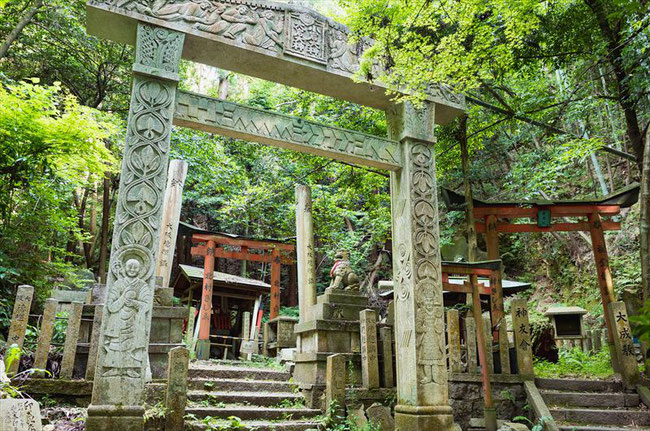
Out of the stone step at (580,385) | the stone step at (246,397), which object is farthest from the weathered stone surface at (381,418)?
the stone step at (580,385)

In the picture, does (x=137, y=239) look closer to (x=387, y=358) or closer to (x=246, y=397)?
(x=246, y=397)

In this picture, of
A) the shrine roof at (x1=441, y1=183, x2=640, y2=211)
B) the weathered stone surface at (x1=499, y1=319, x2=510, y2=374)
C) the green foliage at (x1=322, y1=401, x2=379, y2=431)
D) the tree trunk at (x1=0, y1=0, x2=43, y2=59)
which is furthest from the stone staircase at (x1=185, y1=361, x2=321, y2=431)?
the tree trunk at (x1=0, y1=0, x2=43, y2=59)

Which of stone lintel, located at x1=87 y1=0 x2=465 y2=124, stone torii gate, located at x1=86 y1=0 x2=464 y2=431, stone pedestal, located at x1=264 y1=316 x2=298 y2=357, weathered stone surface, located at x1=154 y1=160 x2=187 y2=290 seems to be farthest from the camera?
stone pedestal, located at x1=264 y1=316 x2=298 y2=357

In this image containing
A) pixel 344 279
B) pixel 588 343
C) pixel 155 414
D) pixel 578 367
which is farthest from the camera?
pixel 588 343

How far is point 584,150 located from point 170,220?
25.9 feet

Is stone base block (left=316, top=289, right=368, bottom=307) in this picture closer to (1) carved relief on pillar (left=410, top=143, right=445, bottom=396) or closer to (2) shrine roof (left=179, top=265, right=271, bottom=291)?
(1) carved relief on pillar (left=410, top=143, right=445, bottom=396)

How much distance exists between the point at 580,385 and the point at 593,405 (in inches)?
19.6

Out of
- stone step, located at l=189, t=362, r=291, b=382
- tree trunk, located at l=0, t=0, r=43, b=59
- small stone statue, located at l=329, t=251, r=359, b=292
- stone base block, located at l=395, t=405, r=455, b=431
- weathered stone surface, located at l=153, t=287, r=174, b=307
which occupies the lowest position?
stone base block, located at l=395, t=405, r=455, b=431

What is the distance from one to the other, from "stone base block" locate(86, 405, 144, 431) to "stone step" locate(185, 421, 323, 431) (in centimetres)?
101

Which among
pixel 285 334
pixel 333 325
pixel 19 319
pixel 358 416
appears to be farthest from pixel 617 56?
pixel 19 319

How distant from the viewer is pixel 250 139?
5355 mm

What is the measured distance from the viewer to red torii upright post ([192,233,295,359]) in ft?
36.3

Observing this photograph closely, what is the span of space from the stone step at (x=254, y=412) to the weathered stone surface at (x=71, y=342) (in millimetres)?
1479

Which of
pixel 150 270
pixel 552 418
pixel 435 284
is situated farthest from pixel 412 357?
pixel 150 270
